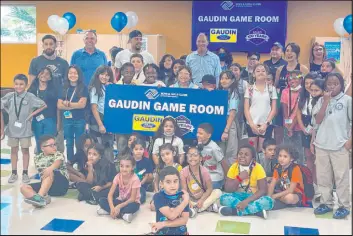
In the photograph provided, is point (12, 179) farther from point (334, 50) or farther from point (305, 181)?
point (334, 50)

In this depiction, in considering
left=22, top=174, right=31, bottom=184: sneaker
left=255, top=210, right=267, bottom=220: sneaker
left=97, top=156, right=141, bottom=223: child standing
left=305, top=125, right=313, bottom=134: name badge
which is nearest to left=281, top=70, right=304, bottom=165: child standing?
left=305, top=125, right=313, bottom=134: name badge

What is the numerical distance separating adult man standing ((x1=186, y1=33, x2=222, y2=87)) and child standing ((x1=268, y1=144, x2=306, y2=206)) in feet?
5.09

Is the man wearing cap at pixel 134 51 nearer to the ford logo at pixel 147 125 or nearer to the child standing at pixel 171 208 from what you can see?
the ford logo at pixel 147 125

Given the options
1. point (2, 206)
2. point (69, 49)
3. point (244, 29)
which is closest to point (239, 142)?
point (2, 206)

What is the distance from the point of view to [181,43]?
30.8 feet

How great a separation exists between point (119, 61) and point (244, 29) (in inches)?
161

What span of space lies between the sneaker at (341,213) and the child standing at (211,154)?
3.62ft

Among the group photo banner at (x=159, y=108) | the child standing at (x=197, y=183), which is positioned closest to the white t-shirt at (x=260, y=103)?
the group photo banner at (x=159, y=108)

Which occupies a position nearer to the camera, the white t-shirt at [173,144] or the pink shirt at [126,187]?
the pink shirt at [126,187]

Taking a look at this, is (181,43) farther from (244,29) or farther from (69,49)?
(69,49)

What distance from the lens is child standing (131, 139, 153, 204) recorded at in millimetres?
4332

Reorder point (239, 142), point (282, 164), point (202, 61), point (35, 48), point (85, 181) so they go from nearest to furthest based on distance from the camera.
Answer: point (282, 164)
point (85, 181)
point (239, 142)
point (202, 61)
point (35, 48)

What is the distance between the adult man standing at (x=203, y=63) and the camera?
5.34m

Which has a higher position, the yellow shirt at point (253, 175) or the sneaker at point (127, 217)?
the yellow shirt at point (253, 175)
